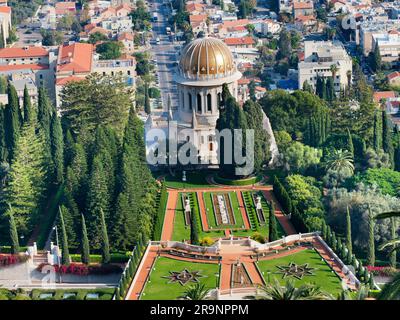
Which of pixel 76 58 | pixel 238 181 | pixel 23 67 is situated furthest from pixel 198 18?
pixel 238 181

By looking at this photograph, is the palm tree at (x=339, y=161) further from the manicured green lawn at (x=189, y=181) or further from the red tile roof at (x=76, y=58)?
the red tile roof at (x=76, y=58)

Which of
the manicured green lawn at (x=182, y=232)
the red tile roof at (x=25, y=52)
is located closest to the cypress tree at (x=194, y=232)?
the manicured green lawn at (x=182, y=232)

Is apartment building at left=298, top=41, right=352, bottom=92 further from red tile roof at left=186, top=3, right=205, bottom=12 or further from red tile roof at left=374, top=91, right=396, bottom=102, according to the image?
red tile roof at left=186, top=3, right=205, bottom=12

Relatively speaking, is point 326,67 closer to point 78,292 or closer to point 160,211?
point 160,211

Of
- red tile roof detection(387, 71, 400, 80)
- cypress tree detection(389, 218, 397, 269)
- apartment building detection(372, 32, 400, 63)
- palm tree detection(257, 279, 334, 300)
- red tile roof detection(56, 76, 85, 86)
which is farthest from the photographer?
apartment building detection(372, 32, 400, 63)

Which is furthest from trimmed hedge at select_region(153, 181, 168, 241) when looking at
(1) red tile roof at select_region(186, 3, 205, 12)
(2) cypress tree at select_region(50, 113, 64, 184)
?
(1) red tile roof at select_region(186, 3, 205, 12)
